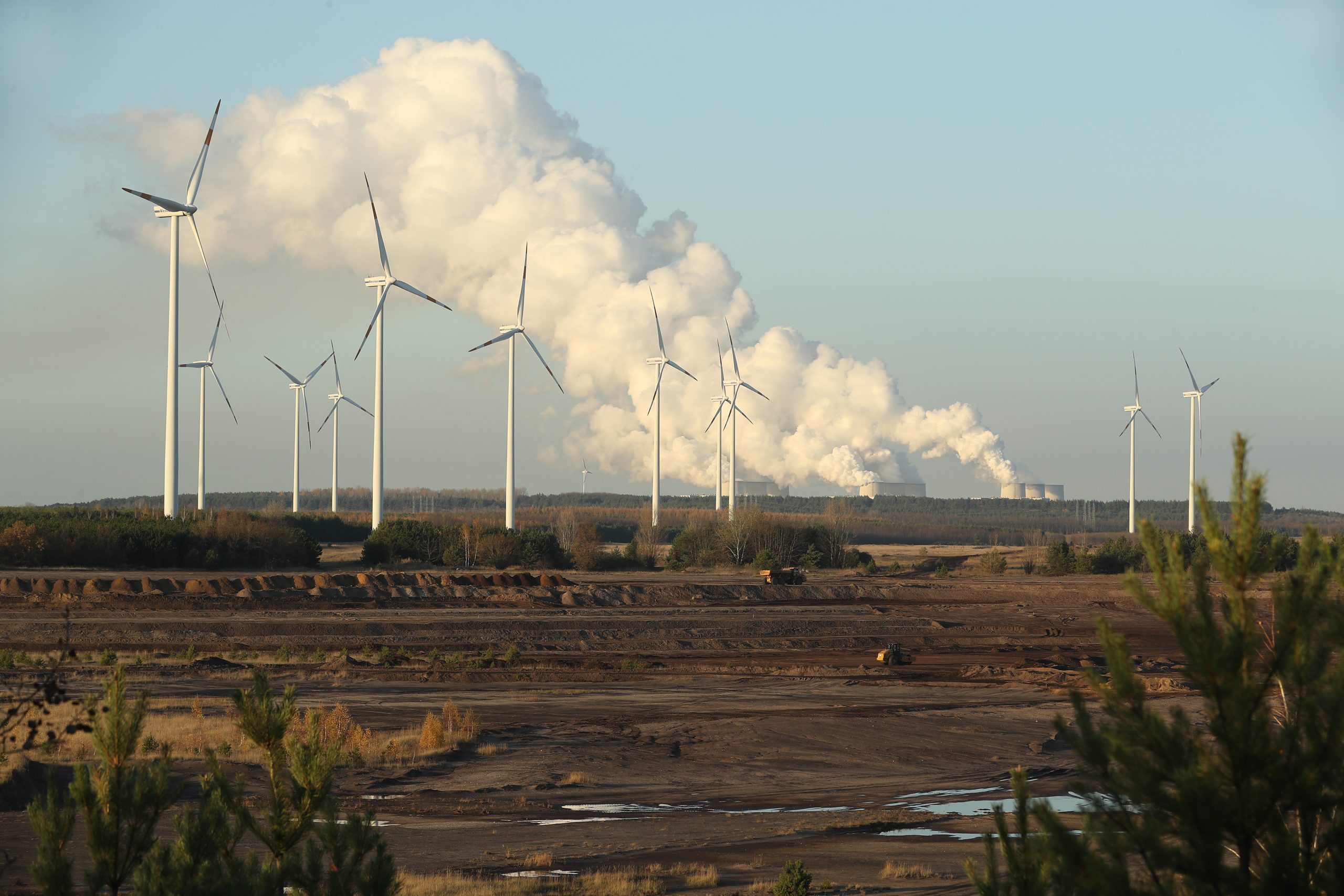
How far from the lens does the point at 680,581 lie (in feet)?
268

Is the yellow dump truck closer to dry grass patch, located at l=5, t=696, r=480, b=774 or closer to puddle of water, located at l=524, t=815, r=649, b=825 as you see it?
dry grass patch, located at l=5, t=696, r=480, b=774

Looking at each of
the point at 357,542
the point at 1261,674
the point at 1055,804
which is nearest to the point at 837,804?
the point at 1055,804

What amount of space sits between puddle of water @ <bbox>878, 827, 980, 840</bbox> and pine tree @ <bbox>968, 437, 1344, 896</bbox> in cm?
1501

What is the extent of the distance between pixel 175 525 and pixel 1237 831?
260 ft

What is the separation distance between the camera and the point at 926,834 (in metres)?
20.2

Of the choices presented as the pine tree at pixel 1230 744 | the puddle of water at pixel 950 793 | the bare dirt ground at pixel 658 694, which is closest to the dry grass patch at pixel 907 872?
the bare dirt ground at pixel 658 694

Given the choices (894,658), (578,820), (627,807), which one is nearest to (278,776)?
(578,820)

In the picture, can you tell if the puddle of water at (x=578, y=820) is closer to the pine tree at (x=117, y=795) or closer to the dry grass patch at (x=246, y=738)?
the dry grass patch at (x=246, y=738)

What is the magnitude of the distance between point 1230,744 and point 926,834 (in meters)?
15.8

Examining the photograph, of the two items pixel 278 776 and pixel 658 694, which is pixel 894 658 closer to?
pixel 658 694

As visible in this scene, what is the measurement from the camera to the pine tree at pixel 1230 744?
531 centimetres

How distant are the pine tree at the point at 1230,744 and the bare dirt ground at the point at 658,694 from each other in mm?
2014

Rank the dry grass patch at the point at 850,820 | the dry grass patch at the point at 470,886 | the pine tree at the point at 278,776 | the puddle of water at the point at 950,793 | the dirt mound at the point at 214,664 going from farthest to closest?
the dirt mound at the point at 214,664 < the puddle of water at the point at 950,793 < the dry grass patch at the point at 850,820 < the dry grass patch at the point at 470,886 < the pine tree at the point at 278,776

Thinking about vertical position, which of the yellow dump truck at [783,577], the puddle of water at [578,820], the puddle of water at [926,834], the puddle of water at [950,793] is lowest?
the puddle of water at [950,793]
